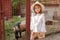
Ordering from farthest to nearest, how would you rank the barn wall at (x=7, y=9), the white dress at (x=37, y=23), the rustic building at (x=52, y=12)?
the rustic building at (x=52, y=12), the barn wall at (x=7, y=9), the white dress at (x=37, y=23)

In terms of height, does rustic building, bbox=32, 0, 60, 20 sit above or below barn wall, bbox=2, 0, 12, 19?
below

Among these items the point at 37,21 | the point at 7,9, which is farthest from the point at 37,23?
the point at 7,9

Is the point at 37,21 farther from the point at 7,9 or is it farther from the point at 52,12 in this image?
the point at 52,12

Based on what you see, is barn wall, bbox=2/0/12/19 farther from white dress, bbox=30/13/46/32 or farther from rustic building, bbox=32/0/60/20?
rustic building, bbox=32/0/60/20

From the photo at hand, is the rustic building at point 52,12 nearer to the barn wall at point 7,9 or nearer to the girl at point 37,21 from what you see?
the barn wall at point 7,9

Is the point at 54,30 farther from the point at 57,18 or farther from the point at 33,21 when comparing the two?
the point at 33,21

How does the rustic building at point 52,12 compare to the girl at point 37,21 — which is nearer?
the girl at point 37,21

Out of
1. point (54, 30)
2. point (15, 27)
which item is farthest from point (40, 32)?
point (54, 30)

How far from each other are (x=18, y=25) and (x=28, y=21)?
1014mm

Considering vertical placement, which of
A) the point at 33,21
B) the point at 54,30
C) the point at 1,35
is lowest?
the point at 54,30

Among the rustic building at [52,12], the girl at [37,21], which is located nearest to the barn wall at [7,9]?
the girl at [37,21]

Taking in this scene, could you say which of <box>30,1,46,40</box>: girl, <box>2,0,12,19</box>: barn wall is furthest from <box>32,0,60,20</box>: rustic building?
<box>30,1,46,40</box>: girl

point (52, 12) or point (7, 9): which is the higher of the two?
point (7, 9)

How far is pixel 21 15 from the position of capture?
4.67 metres
